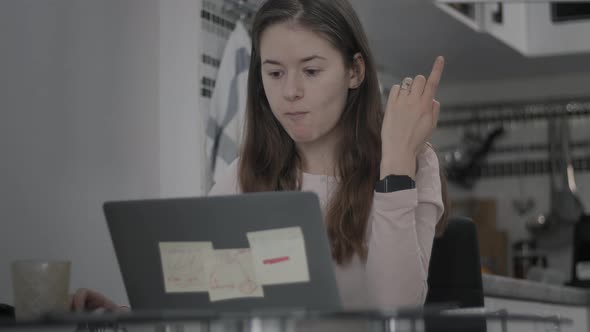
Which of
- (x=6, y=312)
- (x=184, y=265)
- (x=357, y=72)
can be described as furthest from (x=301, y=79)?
(x=6, y=312)

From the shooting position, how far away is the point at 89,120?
2.05 m

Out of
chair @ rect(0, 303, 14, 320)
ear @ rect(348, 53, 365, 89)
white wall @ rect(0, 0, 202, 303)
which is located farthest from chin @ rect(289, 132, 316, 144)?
white wall @ rect(0, 0, 202, 303)

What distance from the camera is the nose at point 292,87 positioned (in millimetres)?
1312

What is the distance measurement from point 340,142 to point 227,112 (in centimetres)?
105

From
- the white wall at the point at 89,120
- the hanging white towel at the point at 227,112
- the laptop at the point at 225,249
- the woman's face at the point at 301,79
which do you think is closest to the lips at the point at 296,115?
the woman's face at the point at 301,79

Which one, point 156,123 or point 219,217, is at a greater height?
point 156,123

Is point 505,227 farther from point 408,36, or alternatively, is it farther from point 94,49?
point 94,49

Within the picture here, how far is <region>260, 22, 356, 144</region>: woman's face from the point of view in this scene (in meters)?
1.33

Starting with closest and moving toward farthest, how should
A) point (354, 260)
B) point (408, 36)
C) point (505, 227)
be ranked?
point (354, 260) < point (408, 36) < point (505, 227)

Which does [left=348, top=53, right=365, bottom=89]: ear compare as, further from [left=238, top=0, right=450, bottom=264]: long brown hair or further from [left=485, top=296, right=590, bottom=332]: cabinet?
[left=485, top=296, right=590, bottom=332]: cabinet


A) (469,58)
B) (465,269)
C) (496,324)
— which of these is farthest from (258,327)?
(469,58)

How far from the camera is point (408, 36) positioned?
3396 mm

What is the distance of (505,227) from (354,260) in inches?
119

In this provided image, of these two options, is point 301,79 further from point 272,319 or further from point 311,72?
point 272,319
